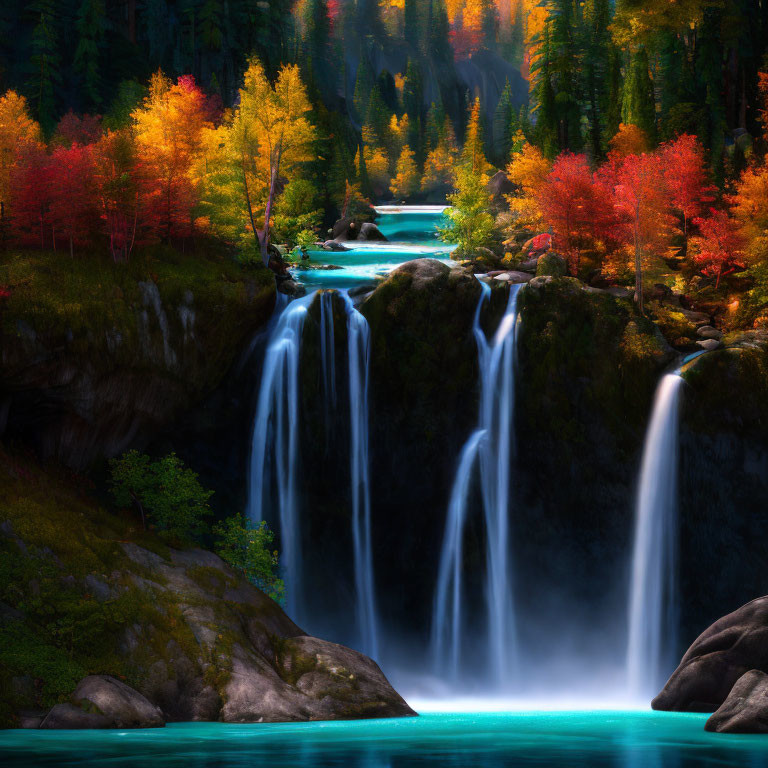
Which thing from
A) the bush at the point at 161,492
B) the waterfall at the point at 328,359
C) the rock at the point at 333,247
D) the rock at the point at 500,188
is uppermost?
the rock at the point at 500,188

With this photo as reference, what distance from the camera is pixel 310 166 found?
257 feet

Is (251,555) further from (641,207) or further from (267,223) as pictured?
(641,207)

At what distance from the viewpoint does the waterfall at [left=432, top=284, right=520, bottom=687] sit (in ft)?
97.2

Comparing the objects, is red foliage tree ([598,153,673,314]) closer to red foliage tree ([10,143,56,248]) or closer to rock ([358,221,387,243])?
red foliage tree ([10,143,56,248])

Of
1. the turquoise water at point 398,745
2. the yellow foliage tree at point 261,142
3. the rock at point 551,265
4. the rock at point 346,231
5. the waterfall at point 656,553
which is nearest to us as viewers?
the turquoise water at point 398,745

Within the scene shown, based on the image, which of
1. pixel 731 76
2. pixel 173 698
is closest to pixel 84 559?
pixel 173 698

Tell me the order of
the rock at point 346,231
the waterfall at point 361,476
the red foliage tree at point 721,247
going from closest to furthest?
the waterfall at point 361,476
the red foliage tree at point 721,247
the rock at point 346,231

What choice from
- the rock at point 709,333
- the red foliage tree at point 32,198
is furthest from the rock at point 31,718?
the rock at point 709,333

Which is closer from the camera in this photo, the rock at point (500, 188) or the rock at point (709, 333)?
the rock at point (709, 333)

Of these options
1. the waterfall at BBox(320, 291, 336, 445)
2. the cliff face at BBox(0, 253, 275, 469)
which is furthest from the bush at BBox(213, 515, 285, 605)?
the waterfall at BBox(320, 291, 336, 445)

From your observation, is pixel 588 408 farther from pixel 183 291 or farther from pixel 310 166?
pixel 310 166

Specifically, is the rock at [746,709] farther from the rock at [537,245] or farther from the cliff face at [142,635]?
the rock at [537,245]

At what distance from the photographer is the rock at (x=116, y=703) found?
18.5m

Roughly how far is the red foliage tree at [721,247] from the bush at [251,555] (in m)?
22.4
